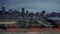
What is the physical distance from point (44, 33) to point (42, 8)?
1.22 feet

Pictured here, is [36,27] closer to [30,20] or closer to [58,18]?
[30,20]

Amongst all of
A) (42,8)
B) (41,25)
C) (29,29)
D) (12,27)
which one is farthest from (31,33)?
(42,8)

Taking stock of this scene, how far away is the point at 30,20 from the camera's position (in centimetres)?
172

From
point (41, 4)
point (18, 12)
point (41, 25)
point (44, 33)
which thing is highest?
point (41, 4)

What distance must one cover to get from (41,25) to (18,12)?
15.4 inches

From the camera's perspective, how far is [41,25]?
1.71 metres

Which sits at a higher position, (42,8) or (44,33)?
(42,8)

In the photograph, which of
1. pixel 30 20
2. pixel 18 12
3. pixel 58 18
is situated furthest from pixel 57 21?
pixel 18 12

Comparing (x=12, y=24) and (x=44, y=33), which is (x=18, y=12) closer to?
(x=12, y=24)

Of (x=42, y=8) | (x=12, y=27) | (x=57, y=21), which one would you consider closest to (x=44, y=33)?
(x=57, y=21)

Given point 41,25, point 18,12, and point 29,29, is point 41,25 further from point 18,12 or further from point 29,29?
point 18,12

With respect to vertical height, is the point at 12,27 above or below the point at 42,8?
below

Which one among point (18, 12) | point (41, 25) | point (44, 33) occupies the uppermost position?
point (18, 12)

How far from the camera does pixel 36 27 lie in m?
1.70
